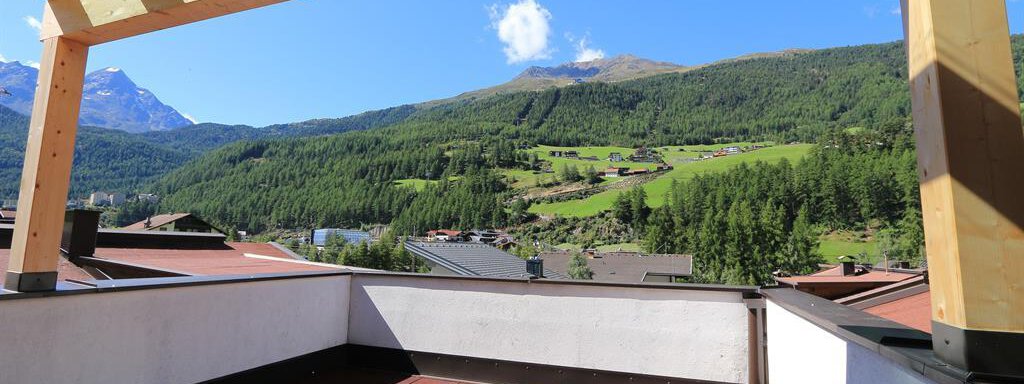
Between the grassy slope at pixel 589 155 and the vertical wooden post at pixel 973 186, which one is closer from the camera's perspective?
the vertical wooden post at pixel 973 186

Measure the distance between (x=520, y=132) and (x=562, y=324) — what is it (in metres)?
119

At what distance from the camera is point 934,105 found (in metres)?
1.27

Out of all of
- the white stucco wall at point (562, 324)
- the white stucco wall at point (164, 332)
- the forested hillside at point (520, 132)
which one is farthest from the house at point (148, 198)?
the white stucco wall at point (562, 324)

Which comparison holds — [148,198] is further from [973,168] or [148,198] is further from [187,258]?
[973,168]

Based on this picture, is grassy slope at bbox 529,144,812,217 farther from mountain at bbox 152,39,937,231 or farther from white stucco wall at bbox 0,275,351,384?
A: white stucco wall at bbox 0,275,351,384

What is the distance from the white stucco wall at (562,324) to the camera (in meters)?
3.21

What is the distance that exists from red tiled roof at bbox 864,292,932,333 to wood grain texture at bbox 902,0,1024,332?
17.7 ft

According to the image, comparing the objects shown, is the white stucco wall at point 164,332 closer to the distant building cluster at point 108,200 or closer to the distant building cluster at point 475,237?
the distant building cluster at point 475,237

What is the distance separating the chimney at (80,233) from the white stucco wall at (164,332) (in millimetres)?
6142

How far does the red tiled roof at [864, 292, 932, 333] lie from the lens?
18.9 feet

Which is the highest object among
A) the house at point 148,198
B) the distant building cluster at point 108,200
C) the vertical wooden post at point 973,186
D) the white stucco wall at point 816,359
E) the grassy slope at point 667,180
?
the grassy slope at point 667,180

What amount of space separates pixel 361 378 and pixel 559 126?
406 feet

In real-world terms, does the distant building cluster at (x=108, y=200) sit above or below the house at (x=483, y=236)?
above

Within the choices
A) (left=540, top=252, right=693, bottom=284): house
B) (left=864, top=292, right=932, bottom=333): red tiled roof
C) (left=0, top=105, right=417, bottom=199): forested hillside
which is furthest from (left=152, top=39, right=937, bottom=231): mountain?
(left=864, top=292, right=932, bottom=333): red tiled roof
